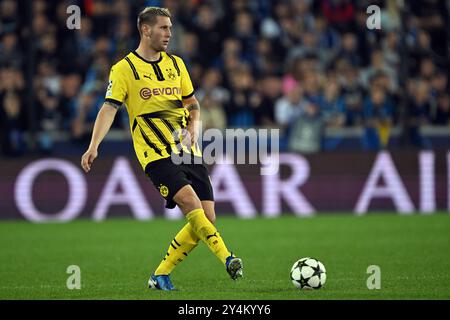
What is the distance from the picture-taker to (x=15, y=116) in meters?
17.2

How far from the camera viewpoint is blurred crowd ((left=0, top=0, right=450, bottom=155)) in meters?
17.5

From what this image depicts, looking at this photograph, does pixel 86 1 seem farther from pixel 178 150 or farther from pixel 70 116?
pixel 178 150

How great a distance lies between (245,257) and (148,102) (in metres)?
3.49

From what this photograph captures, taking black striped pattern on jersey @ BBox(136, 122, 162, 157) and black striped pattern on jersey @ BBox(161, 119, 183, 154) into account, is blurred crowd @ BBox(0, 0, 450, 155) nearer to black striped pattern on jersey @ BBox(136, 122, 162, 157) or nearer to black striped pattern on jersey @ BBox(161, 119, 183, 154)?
black striped pattern on jersey @ BBox(161, 119, 183, 154)

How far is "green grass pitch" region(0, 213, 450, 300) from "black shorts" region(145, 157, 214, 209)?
2.72 ft

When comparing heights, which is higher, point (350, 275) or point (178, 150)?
point (178, 150)

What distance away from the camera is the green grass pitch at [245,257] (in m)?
8.76

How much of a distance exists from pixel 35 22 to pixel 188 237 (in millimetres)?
11065

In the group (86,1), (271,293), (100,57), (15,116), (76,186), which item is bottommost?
(271,293)

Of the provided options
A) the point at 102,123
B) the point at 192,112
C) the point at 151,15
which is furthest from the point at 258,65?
the point at 102,123

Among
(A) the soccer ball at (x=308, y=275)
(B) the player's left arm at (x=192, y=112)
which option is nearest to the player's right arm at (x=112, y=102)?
(B) the player's left arm at (x=192, y=112)

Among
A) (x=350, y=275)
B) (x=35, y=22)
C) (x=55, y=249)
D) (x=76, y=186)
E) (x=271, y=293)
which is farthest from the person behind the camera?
(x=35, y=22)

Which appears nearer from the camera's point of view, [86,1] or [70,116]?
[70,116]

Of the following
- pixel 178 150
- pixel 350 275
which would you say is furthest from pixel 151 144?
pixel 350 275
